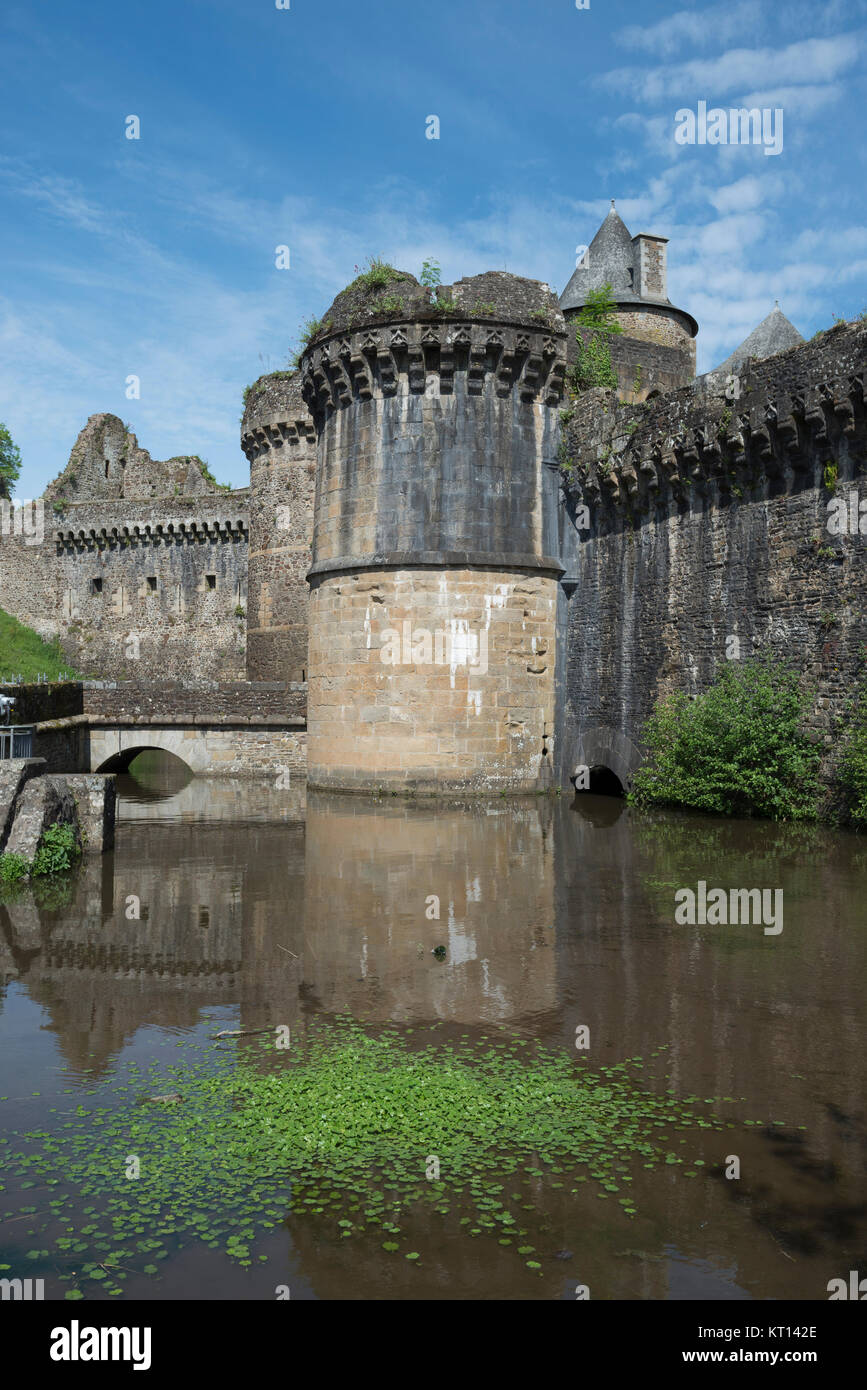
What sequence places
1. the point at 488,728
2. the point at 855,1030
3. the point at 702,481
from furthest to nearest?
the point at 488,728 → the point at 702,481 → the point at 855,1030

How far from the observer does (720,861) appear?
37.0 ft

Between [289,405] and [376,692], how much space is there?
13.9 m

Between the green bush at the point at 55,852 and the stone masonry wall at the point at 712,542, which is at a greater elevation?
the stone masonry wall at the point at 712,542

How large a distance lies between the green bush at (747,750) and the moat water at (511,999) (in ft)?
2.10

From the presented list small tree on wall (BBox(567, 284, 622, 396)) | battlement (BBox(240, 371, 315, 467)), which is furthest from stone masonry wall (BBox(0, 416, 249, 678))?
small tree on wall (BBox(567, 284, 622, 396))

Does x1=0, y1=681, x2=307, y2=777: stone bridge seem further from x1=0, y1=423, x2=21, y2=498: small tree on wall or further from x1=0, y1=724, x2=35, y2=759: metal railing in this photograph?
x1=0, y1=423, x2=21, y2=498: small tree on wall

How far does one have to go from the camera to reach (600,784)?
20.1 m

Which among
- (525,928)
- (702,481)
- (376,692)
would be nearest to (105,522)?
(376,692)

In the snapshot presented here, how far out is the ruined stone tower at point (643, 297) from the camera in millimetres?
21844

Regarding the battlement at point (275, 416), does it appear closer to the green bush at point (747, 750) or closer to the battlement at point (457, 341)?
the battlement at point (457, 341)

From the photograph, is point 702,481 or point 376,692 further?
point 376,692

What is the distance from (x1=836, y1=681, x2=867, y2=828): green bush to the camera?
12602 mm

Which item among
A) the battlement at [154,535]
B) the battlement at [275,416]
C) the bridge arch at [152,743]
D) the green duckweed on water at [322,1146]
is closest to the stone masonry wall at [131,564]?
the battlement at [154,535]
